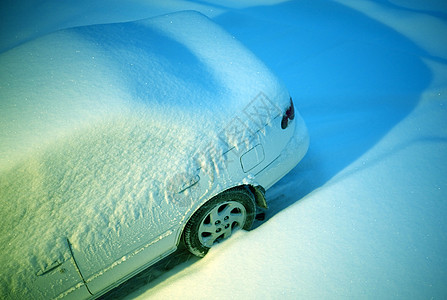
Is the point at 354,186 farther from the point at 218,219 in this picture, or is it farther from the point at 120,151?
the point at 120,151

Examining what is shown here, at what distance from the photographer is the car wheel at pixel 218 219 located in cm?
200

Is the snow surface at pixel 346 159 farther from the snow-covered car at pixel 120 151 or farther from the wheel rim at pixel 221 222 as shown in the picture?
the snow-covered car at pixel 120 151

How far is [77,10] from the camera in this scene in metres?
5.03

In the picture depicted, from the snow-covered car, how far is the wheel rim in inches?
0.4

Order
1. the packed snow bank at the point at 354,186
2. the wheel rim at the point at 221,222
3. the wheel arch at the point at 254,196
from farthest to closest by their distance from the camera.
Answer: the wheel rim at the point at 221,222
the wheel arch at the point at 254,196
the packed snow bank at the point at 354,186

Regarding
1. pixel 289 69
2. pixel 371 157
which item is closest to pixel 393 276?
pixel 371 157

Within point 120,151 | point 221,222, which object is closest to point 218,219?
point 221,222

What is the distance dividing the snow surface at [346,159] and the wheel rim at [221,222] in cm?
11

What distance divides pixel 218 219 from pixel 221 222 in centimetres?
6

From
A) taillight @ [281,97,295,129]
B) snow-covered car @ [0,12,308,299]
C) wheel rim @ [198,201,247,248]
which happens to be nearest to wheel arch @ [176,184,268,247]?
snow-covered car @ [0,12,308,299]

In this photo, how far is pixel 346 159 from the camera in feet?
8.78

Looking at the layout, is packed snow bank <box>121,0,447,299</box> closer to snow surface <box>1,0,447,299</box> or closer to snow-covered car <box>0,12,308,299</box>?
snow surface <box>1,0,447,299</box>

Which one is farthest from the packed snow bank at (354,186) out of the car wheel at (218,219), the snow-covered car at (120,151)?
the snow-covered car at (120,151)

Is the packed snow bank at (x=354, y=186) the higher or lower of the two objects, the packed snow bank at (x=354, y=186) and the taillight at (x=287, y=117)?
the lower
